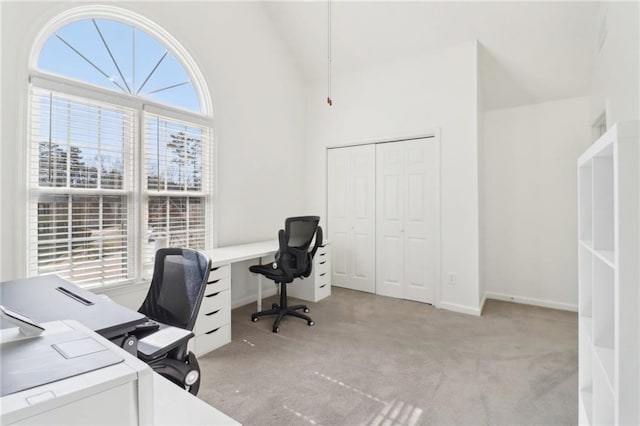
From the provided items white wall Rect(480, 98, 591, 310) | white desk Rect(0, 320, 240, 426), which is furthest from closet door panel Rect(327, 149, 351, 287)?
white desk Rect(0, 320, 240, 426)

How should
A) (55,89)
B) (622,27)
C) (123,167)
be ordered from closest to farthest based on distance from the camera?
(622,27), (55,89), (123,167)

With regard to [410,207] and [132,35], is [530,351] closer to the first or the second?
[410,207]

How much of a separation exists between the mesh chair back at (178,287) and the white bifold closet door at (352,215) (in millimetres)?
2935

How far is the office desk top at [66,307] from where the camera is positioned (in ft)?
3.18

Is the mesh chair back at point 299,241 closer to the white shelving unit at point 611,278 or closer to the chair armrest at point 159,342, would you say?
the chair armrest at point 159,342

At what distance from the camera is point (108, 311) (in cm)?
107

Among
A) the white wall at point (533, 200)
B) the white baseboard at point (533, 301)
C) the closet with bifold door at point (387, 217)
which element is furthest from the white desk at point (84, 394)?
the white baseboard at point (533, 301)

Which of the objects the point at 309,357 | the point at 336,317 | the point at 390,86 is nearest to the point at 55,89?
the point at 309,357

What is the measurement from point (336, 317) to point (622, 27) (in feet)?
10.8

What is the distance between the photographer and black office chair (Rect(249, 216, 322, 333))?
9.68ft

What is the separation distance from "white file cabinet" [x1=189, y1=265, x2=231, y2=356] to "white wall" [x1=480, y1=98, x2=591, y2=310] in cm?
312

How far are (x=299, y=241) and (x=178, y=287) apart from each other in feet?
5.00

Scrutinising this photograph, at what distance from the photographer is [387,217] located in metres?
4.05

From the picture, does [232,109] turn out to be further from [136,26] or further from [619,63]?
[619,63]
